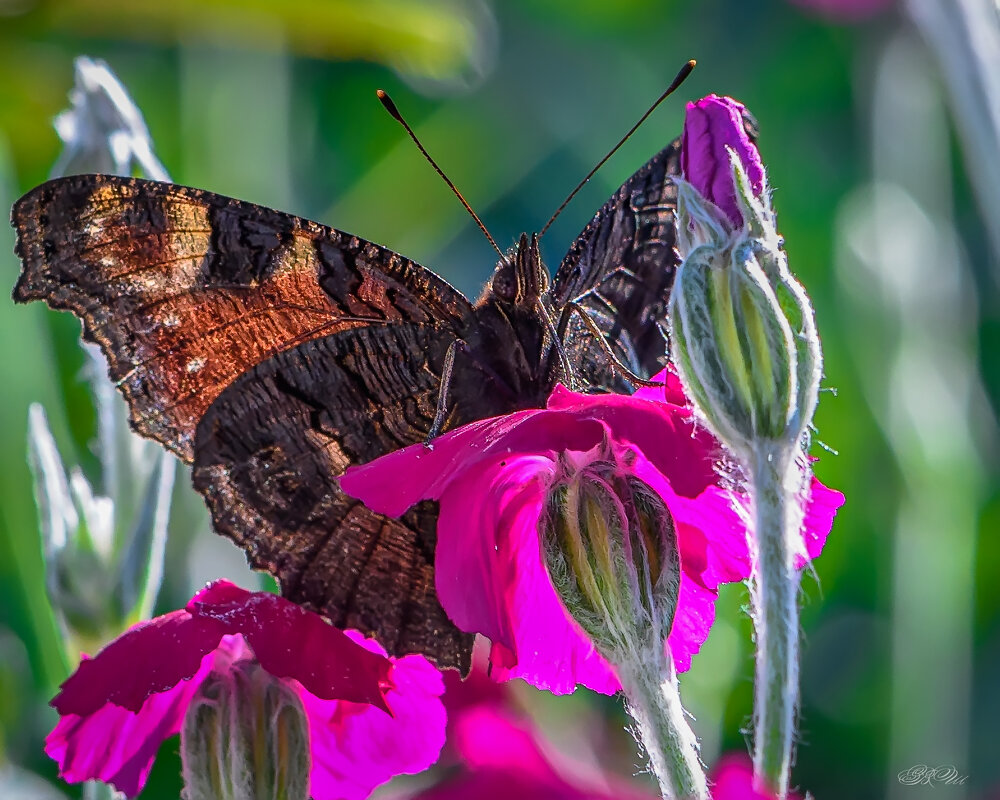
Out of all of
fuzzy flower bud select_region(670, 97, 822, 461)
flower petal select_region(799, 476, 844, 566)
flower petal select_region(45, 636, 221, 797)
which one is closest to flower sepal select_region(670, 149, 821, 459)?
fuzzy flower bud select_region(670, 97, 822, 461)

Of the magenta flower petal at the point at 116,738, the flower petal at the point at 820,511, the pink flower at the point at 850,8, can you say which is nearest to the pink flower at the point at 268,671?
the magenta flower petal at the point at 116,738

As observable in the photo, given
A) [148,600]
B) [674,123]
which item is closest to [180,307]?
[148,600]

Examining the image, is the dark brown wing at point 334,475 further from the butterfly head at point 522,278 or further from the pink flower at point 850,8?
the pink flower at point 850,8

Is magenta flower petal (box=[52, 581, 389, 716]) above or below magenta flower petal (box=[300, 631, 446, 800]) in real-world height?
above

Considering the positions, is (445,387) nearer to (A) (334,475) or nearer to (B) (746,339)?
(A) (334,475)

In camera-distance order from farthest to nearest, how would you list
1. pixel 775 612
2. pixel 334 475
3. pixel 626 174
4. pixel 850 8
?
1. pixel 626 174
2. pixel 850 8
3. pixel 334 475
4. pixel 775 612

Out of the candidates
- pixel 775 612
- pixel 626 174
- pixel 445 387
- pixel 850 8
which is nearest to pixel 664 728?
pixel 775 612

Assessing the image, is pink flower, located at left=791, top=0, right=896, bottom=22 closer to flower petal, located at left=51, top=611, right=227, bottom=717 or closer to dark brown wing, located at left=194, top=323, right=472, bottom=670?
dark brown wing, located at left=194, top=323, right=472, bottom=670

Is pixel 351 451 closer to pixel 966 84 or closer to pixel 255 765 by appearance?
pixel 255 765
